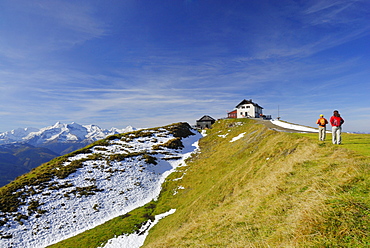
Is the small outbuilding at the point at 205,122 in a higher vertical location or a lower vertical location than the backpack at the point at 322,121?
higher

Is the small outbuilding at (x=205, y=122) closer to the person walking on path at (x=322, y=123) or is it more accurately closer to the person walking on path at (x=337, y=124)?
the person walking on path at (x=322, y=123)

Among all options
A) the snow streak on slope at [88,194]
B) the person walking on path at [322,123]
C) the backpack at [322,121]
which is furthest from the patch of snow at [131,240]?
the backpack at [322,121]

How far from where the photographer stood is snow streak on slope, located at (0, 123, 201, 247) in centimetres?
2231

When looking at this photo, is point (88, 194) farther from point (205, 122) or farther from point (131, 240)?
point (205, 122)

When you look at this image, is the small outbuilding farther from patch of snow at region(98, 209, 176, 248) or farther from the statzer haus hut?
patch of snow at region(98, 209, 176, 248)

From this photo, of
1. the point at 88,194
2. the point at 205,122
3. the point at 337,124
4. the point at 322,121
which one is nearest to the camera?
the point at 337,124

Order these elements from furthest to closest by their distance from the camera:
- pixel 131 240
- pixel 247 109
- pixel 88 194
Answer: pixel 247 109
pixel 88 194
pixel 131 240

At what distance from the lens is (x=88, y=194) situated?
29156mm

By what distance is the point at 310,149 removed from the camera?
15484mm

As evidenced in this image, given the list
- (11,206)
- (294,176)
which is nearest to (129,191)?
(11,206)

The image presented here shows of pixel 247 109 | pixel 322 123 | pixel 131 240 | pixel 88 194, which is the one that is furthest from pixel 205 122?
Answer: pixel 131 240

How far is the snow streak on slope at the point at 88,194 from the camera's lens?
22.3 metres

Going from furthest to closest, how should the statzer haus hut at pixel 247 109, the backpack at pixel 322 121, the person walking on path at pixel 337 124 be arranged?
1. the statzer haus hut at pixel 247 109
2. the backpack at pixel 322 121
3. the person walking on path at pixel 337 124

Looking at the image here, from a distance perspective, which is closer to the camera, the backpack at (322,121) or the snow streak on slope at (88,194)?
the backpack at (322,121)
